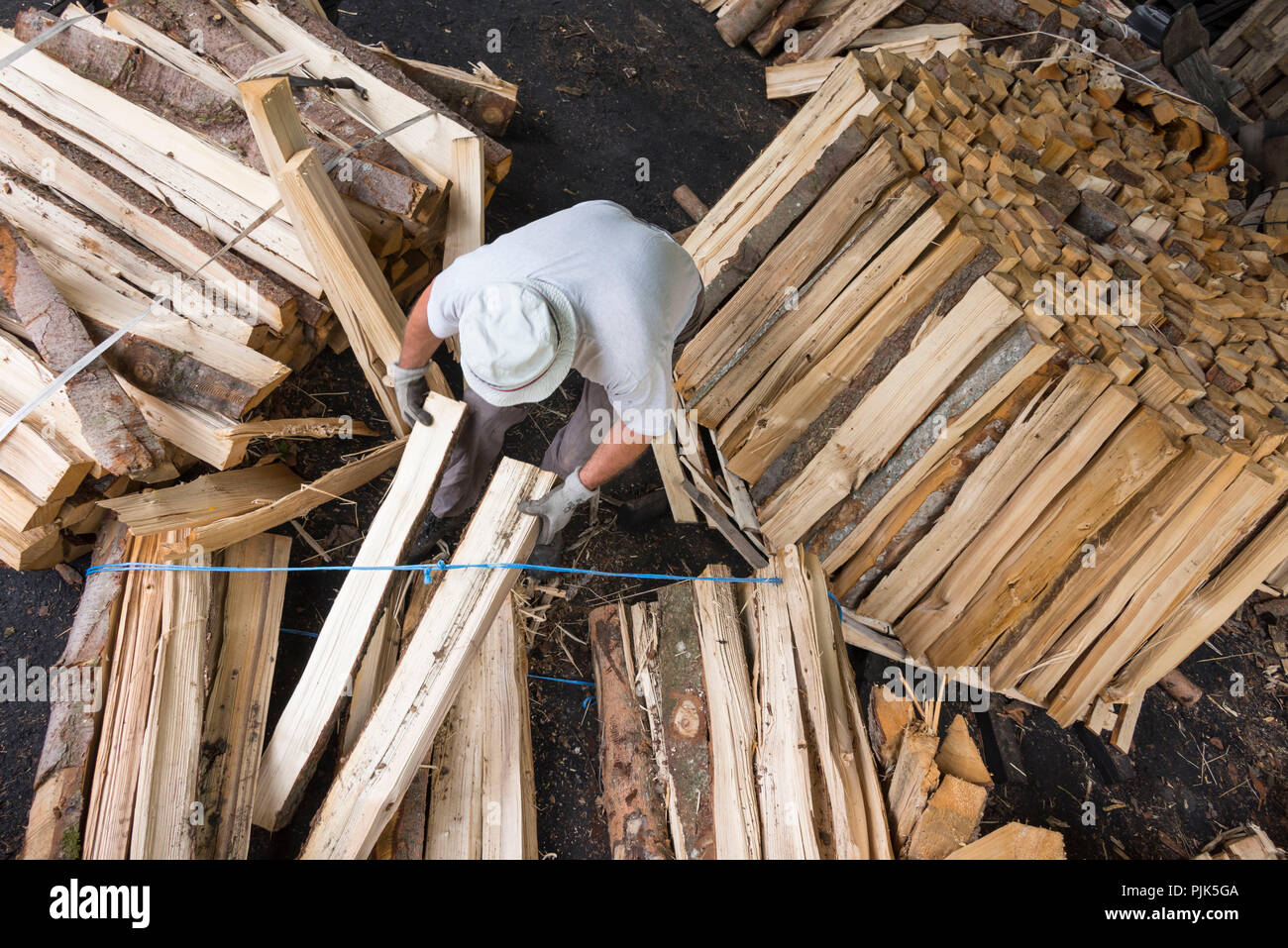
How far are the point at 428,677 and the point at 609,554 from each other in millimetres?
1390

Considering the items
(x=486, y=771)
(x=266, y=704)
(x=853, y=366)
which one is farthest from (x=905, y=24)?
(x=266, y=704)

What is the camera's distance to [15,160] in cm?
329

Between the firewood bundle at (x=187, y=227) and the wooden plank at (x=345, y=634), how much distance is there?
2.44 ft

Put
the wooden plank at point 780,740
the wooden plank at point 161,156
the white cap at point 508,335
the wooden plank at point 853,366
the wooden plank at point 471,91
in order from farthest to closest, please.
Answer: the wooden plank at point 471,91 < the wooden plank at point 161,156 < the wooden plank at point 853,366 < the wooden plank at point 780,740 < the white cap at point 508,335

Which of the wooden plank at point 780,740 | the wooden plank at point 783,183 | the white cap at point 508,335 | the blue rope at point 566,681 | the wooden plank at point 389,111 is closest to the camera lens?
the white cap at point 508,335

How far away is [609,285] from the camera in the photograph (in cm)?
252

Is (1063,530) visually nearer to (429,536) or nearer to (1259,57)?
(429,536)

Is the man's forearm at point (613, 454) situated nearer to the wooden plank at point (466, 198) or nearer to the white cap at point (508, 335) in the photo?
the white cap at point (508, 335)

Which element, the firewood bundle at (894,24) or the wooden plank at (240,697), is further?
the firewood bundle at (894,24)

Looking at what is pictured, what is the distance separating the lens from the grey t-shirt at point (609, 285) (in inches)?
99.2

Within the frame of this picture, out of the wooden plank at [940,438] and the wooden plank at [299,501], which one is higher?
the wooden plank at [940,438]

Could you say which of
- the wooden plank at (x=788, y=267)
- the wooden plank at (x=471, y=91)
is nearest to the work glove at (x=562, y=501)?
the wooden plank at (x=788, y=267)

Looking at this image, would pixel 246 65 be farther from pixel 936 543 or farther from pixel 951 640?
pixel 951 640
